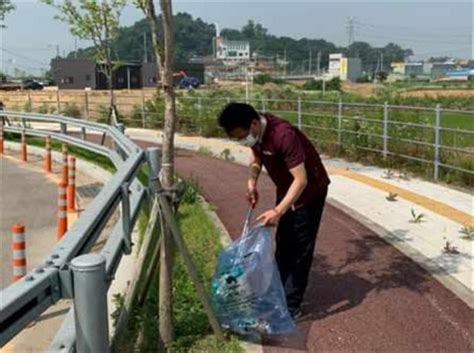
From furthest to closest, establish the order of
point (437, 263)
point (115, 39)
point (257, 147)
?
1. point (115, 39)
2. point (437, 263)
3. point (257, 147)

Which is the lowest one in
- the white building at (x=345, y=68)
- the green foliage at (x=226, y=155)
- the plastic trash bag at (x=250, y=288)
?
the green foliage at (x=226, y=155)

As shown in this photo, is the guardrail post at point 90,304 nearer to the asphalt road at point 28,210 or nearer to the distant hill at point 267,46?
the asphalt road at point 28,210

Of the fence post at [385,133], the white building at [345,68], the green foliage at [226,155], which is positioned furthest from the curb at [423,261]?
the white building at [345,68]

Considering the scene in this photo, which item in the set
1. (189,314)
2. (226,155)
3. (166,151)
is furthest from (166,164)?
(226,155)

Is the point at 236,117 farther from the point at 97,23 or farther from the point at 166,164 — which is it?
the point at 97,23

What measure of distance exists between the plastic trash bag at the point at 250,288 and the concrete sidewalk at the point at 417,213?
5.63 ft

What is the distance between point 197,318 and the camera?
4680mm

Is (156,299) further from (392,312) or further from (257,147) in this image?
(392,312)

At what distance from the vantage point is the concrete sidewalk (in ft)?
20.1

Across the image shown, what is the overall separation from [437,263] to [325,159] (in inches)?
324

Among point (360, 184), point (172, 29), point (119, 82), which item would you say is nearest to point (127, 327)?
point (172, 29)

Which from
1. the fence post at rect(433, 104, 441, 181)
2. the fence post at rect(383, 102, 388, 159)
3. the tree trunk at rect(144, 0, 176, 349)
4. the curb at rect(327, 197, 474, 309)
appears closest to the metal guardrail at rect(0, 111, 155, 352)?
the tree trunk at rect(144, 0, 176, 349)

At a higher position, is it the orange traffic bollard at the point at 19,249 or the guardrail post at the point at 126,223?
the guardrail post at the point at 126,223

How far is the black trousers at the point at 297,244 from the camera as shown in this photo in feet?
15.5
